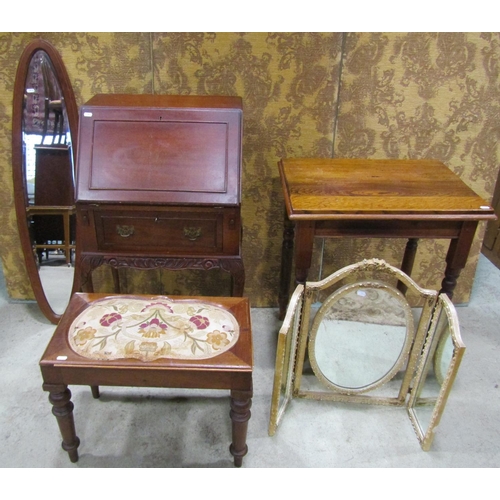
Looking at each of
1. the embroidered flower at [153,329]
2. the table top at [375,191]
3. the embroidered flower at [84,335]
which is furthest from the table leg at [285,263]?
the embroidered flower at [84,335]

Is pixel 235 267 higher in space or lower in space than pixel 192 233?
lower

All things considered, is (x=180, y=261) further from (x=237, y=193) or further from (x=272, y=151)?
(x=272, y=151)

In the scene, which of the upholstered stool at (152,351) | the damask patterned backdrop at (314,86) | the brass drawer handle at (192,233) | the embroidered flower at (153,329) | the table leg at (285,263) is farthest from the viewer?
the table leg at (285,263)

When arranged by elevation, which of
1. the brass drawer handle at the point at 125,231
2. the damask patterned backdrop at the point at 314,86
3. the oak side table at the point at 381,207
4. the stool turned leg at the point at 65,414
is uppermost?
the damask patterned backdrop at the point at 314,86

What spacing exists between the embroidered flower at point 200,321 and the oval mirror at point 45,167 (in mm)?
901

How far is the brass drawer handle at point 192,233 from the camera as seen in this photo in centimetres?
175

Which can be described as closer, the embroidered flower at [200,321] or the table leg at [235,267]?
the embroidered flower at [200,321]

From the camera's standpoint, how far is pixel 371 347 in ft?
6.09

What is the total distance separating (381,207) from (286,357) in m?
0.64

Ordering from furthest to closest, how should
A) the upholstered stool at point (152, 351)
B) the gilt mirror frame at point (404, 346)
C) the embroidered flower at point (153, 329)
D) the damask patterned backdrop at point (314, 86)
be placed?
the damask patterned backdrop at point (314, 86)
the gilt mirror frame at point (404, 346)
the embroidered flower at point (153, 329)
the upholstered stool at point (152, 351)

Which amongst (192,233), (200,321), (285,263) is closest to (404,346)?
(285,263)

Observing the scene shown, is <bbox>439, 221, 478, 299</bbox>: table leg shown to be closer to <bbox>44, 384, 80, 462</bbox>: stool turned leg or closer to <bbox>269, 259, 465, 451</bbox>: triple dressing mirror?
<bbox>269, 259, 465, 451</bbox>: triple dressing mirror

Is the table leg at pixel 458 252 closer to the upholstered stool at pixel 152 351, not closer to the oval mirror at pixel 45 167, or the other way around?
the upholstered stool at pixel 152 351

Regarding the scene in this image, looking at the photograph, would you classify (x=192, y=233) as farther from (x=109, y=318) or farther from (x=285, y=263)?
(x=285, y=263)
